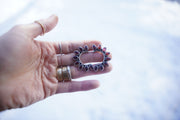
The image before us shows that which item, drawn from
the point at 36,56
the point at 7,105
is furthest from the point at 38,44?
the point at 7,105

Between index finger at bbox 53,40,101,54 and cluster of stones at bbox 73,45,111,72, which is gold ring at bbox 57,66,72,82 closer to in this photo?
cluster of stones at bbox 73,45,111,72

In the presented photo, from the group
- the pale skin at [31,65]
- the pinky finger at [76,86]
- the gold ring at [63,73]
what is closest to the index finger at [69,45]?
the pale skin at [31,65]

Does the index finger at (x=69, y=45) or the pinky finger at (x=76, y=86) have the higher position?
the index finger at (x=69, y=45)

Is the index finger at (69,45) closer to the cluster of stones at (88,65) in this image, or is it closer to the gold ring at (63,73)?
the cluster of stones at (88,65)

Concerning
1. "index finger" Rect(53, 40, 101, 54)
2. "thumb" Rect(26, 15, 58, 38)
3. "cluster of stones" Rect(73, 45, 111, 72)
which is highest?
"thumb" Rect(26, 15, 58, 38)

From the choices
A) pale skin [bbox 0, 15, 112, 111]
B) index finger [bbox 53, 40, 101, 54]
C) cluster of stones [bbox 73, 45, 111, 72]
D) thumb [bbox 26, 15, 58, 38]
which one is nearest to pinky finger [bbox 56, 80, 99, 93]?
pale skin [bbox 0, 15, 112, 111]

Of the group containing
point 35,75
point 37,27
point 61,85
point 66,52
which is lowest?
point 61,85

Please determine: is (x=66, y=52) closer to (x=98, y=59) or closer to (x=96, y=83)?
(x=98, y=59)
